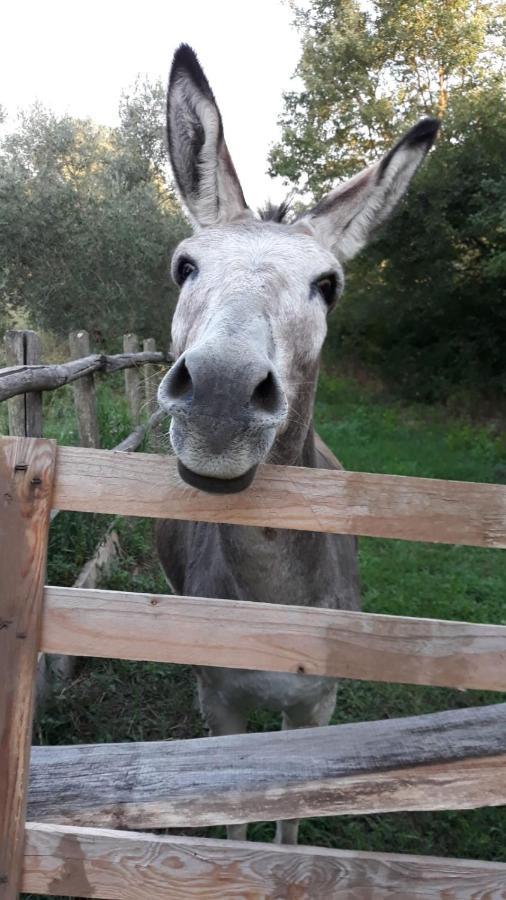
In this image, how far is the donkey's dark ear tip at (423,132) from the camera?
104 inches

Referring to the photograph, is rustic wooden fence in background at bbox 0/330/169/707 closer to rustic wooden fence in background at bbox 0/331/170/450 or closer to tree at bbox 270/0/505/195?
rustic wooden fence in background at bbox 0/331/170/450

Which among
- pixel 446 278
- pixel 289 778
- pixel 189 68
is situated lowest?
pixel 289 778

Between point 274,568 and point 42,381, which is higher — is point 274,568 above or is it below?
below

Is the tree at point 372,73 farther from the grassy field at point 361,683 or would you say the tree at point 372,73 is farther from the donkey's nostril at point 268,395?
the donkey's nostril at point 268,395

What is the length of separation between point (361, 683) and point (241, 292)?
10.6 feet


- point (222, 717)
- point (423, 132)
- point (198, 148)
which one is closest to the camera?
point (423, 132)

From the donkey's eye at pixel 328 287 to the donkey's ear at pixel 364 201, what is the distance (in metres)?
0.49

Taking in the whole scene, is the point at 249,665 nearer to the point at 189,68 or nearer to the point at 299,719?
the point at 299,719

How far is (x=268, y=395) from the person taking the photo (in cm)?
175

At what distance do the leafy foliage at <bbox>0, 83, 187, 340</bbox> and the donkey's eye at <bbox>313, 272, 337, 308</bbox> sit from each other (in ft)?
48.1

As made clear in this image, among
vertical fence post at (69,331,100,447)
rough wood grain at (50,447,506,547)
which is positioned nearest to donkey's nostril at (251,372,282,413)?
rough wood grain at (50,447,506,547)

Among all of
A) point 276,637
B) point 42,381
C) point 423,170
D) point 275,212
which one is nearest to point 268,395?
point 276,637

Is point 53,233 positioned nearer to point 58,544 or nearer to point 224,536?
point 58,544

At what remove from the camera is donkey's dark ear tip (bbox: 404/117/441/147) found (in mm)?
2645
